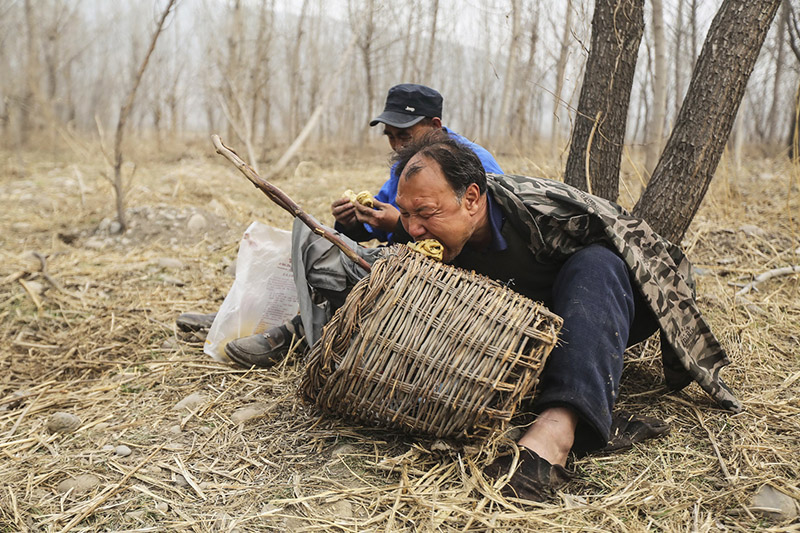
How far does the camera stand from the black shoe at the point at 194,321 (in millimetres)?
2738

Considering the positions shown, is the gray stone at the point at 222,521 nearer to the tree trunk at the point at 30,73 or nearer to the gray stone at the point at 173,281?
the gray stone at the point at 173,281

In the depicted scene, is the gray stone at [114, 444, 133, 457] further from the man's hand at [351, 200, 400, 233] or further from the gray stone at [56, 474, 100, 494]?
the man's hand at [351, 200, 400, 233]

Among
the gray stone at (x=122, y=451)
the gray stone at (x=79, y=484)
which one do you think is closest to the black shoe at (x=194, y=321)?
the gray stone at (x=122, y=451)

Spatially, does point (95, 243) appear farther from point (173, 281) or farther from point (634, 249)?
point (634, 249)

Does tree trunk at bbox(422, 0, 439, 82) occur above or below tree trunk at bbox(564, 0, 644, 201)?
above

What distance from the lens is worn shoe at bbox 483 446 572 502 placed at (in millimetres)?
1471

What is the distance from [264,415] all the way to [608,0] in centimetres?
242

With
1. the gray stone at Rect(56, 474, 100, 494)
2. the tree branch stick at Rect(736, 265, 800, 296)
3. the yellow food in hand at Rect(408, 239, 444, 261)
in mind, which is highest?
the yellow food in hand at Rect(408, 239, 444, 261)

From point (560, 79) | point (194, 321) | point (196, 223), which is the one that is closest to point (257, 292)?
point (194, 321)

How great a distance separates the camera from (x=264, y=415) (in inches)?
77.5

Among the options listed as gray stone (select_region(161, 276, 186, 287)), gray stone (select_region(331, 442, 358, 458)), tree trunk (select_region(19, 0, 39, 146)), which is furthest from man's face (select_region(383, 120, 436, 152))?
tree trunk (select_region(19, 0, 39, 146))

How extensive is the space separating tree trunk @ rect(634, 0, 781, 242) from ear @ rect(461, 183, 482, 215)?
1.17 m

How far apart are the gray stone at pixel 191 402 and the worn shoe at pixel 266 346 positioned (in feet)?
0.76

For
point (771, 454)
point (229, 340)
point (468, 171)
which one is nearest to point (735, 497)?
point (771, 454)
